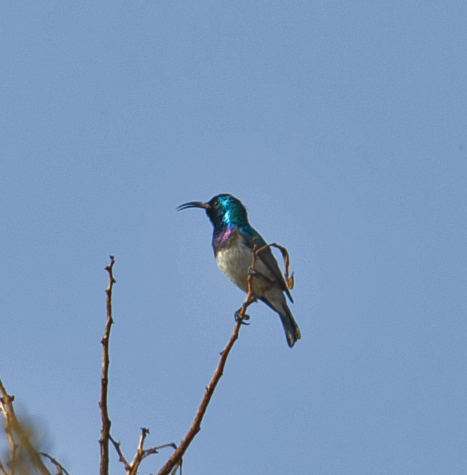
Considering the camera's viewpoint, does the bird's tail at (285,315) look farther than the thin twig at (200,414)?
Yes

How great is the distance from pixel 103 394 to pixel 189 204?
6.98 meters

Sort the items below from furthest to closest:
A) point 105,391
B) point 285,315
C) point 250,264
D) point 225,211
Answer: point 225,211 → point 285,315 → point 250,264 → point 105,391

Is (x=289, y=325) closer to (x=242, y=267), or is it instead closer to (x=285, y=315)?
(x=285, y=315)

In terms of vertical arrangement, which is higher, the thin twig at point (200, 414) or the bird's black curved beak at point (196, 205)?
the bird's black curved beak at point (196, 205)

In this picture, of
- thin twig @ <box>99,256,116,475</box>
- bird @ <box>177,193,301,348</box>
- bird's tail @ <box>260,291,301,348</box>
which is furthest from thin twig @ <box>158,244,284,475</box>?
bird's tail @ <box>260,291,301,348</box>

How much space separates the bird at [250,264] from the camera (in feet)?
27.0

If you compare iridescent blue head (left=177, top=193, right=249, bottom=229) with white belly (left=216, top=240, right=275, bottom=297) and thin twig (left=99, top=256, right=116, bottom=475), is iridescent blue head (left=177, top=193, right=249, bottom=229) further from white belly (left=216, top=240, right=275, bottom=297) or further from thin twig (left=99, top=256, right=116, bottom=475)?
thin twig (left=99, top=256, right=116, bottom=475)

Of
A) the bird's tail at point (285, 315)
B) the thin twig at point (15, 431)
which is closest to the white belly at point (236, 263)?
the bird's tail at point (285, 315)

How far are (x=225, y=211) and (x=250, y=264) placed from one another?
1.07 metres

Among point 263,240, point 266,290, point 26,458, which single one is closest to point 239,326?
point 26,458

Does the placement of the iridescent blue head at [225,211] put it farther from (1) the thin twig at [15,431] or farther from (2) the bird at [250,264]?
(1) the thin twig at [15,431]

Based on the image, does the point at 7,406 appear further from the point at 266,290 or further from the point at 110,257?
the point at 266,290

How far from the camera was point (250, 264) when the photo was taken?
820 cm

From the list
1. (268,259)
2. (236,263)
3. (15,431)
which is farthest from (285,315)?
(15,431)
